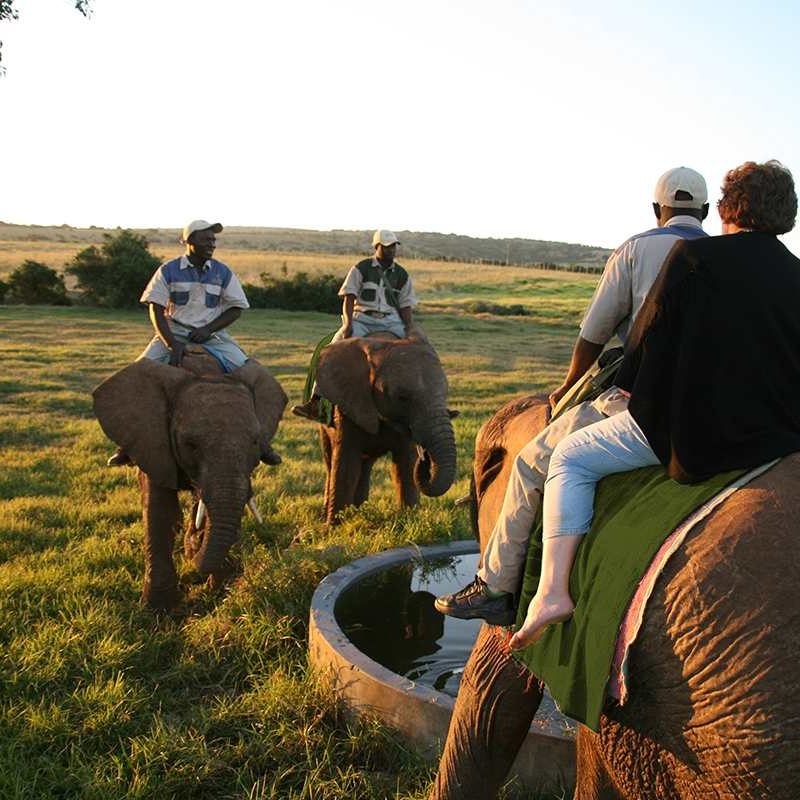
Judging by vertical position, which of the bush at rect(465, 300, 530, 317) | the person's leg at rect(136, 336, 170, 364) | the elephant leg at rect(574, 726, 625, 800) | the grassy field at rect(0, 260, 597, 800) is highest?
the person's leg at rect(136, 336, 170, 364)

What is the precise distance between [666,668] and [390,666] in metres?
3.48

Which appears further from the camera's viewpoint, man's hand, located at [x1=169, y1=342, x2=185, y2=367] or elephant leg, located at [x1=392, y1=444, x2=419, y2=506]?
elephant leg, located at [x1=392, y1=444, x2=419, y2=506]

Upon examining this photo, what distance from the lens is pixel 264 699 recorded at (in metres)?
5.49

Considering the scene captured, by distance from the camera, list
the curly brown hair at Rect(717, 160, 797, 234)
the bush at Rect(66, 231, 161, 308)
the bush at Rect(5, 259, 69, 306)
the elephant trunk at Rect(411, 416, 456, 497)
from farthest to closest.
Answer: the bush at Rect(5, 259, 69, 306)
the bush at Rect(66, 231, 161, 308)
the elephant trunk at Rect(411, 416, 456, 497)
the curly brown hair at Rect(717, 160, 797, 234)

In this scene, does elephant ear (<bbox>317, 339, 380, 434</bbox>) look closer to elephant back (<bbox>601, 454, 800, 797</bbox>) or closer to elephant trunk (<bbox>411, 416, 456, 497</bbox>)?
elephant trunk (<bbox>411, 416, 456, 497</bbox>)

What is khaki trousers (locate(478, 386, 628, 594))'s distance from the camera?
3.58m

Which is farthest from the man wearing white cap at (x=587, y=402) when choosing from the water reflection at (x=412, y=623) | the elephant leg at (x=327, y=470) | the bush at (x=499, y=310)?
the bush at (x=499, y=310)

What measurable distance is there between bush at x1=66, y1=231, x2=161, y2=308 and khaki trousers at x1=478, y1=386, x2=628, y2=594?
3829 cm

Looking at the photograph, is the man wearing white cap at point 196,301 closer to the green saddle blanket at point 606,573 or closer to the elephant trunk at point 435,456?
the elephant trunk at point 435,456

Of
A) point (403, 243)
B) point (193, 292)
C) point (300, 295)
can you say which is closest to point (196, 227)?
point (193, 292)

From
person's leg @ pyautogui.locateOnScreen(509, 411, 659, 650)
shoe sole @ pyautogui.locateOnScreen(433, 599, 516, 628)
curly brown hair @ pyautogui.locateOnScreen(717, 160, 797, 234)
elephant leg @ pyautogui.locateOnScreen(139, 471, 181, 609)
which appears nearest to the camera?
curly brown hair @ pyautogui.locateOnScreen(717, 160, 797, 234)

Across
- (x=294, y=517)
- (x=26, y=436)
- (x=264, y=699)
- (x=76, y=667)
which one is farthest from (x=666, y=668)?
(x=26, y=436)

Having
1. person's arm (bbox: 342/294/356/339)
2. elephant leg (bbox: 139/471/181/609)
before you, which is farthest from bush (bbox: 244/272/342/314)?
elephant leg (bbox: 139/471/181/609)

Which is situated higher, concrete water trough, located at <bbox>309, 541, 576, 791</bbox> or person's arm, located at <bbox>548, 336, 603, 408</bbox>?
person's arm, located at <bbox>548, 336, 603, 408</bbox>
